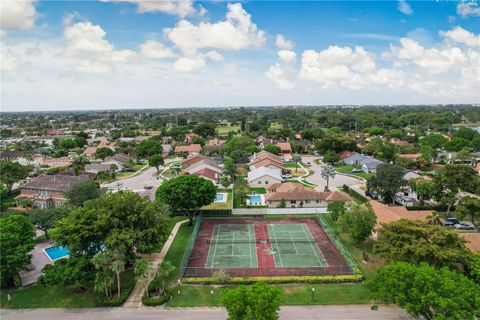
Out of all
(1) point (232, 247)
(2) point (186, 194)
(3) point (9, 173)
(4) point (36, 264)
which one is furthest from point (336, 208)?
(3) point (9, 173)

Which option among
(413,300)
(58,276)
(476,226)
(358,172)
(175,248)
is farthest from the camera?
(358,172)

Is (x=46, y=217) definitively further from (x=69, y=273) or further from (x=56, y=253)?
(x=69, y=273)

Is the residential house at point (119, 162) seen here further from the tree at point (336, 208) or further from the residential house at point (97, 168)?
the tree at point (336, 208)

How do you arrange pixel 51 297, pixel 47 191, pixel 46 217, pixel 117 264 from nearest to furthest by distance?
pixel 117 264, pixel 51 297, pixel 46 217, pixel 47 191

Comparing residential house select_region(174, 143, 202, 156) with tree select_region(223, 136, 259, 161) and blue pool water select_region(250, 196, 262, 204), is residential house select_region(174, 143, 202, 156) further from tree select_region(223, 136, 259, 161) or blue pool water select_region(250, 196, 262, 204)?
blue pool water select_region(250, 196, 262, 204)

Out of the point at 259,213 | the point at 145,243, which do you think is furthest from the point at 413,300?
the point at 259,213

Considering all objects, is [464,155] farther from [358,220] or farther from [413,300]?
[413,300]
